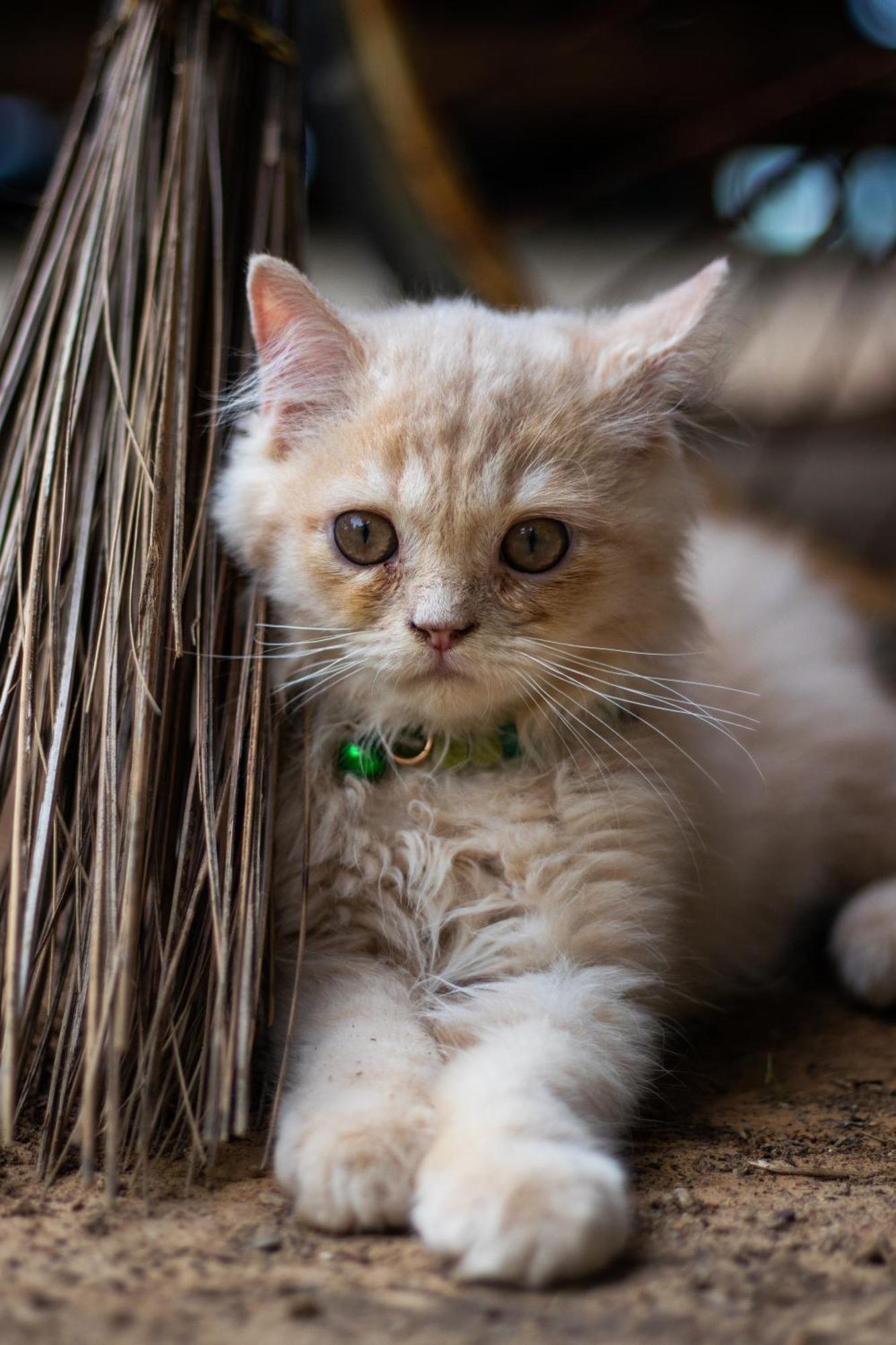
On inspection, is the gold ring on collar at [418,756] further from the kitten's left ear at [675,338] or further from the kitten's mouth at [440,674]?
the kitten's left ear at [675,338]

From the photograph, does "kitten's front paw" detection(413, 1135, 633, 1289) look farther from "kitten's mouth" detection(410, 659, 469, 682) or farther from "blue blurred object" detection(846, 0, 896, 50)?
"blue blurred object" detection(846, 0, 896, 50)

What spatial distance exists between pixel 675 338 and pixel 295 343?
47 cm

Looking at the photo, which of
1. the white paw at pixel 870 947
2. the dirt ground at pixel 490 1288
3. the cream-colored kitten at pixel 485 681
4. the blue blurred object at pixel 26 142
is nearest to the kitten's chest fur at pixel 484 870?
the cream-colored kitten at pixel 485 681

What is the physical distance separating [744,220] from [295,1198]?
2.78 metres

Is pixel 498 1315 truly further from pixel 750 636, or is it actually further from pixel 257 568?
pixel 750 636

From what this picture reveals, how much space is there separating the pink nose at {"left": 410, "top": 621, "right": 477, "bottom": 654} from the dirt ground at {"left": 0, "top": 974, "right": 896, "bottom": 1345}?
577 millimetres

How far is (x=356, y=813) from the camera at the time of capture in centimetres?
139

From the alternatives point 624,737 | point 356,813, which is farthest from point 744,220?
point 356,813

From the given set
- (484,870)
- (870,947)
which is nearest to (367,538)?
(484,870)

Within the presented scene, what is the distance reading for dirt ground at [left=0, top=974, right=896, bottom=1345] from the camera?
82cm

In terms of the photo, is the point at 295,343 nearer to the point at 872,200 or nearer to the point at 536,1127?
the point at 536,1127

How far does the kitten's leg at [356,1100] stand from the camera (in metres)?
1.00

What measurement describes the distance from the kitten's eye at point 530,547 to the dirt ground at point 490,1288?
663 millimetres

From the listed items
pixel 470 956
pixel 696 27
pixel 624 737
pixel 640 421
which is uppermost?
pixel 696 27
